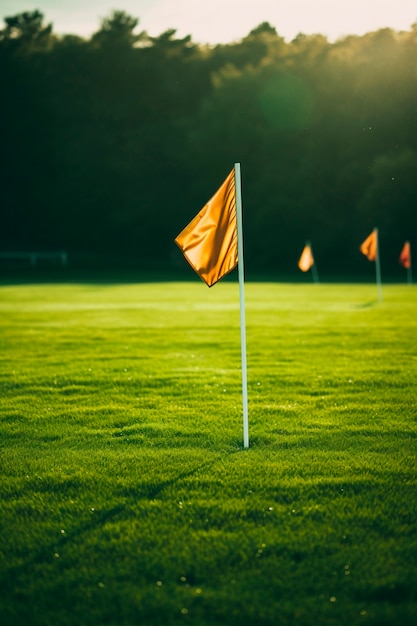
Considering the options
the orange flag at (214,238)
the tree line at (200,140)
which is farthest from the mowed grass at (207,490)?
the tree line at (200,140)

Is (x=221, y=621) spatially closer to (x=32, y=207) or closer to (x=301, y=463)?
(x=301, y=463)

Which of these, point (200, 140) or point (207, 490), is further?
point (200, 140)

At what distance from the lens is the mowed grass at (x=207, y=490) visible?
3674 millimetres

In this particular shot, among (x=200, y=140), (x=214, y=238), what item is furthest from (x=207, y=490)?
(x=200, y=140)

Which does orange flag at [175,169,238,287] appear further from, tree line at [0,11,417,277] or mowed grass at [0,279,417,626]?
tree line at [0,11,417,277]

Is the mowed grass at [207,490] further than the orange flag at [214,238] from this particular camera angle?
No

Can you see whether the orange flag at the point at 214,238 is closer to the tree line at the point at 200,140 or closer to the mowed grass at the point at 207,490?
the mowed grass at the point at 207,490

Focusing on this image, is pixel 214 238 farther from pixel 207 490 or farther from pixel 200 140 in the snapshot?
pixel 200 140

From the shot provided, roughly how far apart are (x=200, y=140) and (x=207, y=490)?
6024 cm

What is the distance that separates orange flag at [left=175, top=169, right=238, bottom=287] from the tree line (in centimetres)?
4637

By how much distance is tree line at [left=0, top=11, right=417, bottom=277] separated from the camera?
53.1 m

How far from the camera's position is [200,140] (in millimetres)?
62875

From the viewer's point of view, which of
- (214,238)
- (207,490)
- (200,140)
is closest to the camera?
(207,490)

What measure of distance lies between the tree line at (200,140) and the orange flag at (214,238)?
152ft
